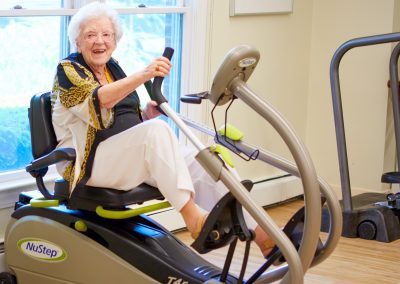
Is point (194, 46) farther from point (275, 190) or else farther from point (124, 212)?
point (124, 212)

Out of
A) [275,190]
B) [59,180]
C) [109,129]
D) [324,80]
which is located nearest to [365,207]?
[275,190]

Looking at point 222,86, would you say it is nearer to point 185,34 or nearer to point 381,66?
point 185,34

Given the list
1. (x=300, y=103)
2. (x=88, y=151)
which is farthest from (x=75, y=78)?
(x=300, y=103)

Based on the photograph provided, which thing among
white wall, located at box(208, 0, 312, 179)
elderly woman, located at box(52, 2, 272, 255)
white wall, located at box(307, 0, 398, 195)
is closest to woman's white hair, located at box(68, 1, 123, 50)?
elderly woman, located at box(52, 2, 272, 255)

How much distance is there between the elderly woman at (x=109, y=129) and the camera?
3.12 m

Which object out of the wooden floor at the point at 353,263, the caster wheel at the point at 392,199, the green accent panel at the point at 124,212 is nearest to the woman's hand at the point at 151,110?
the green accent panel at the point at 124,212

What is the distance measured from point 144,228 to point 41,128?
60 centimetres

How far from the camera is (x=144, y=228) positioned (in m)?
3.39

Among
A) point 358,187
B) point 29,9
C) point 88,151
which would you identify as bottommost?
point 358,187

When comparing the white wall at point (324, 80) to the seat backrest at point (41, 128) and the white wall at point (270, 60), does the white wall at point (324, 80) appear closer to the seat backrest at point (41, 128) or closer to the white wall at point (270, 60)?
the white wall at point (270, 60)

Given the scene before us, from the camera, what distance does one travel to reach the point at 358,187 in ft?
18.6

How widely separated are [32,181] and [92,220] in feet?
2.11

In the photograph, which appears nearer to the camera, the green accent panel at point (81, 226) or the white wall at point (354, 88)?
the green accent panel at point (81, 226)

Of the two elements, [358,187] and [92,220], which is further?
[358,187]
